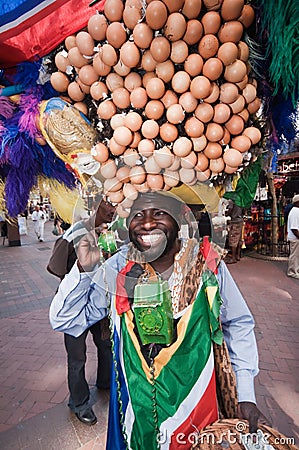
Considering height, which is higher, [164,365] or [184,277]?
[184,277]

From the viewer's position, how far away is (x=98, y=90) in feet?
2.84

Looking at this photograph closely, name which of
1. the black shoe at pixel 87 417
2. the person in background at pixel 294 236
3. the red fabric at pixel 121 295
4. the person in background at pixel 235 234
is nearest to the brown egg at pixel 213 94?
the red fabric at pixel 121 295

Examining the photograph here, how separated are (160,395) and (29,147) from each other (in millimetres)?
1009

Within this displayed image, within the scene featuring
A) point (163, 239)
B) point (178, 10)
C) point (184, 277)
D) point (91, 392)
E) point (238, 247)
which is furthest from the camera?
point (238, 247)

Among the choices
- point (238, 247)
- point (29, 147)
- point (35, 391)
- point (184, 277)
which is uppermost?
point (29, 147)

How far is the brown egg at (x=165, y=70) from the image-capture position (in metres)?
0.82

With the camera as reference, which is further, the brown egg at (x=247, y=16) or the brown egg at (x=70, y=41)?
the brown egg at (x=70, y=41)

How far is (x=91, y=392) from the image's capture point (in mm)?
2912

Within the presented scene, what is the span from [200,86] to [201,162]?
0.19 m

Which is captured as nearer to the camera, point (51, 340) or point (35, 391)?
point (35, 391)

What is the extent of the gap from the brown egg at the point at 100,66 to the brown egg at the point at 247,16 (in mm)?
358

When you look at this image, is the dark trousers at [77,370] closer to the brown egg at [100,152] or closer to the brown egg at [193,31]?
the brown egg at [100,152]

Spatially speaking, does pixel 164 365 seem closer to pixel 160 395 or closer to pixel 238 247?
pixel 160 395

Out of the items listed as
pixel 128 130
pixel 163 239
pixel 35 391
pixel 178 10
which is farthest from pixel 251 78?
pixel 35 391
